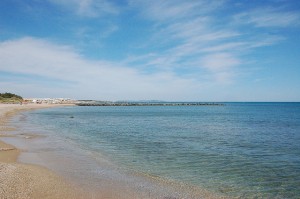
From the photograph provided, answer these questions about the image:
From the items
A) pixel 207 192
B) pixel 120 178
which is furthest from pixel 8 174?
pixel 207 192

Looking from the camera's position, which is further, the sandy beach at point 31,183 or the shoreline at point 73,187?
the shoreline at point 73,187

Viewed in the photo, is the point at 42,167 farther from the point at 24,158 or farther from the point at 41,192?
the point at 41,192

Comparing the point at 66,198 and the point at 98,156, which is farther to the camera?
the point at 98,156

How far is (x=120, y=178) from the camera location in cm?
1349

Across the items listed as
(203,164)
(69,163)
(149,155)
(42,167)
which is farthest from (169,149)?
(42,167)

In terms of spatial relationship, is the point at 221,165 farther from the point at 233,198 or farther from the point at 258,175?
the point at 233,198

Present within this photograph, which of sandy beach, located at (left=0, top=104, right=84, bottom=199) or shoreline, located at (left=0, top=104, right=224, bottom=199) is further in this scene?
shoreline, located at (left=0, top=104, right=224, bottom=199)

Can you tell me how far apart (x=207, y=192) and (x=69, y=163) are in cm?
795

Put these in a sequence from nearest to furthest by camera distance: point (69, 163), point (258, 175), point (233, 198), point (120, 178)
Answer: point (233, 198), point (120, 178), point (258, 175), point (69, 163)

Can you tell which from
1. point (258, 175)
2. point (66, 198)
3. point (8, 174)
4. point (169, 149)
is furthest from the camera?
point (169, 149)

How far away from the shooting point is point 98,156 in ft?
61.7

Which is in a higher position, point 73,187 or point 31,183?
point 31,183

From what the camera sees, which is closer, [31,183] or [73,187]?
[73,187]

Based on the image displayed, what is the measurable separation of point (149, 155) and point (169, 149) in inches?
106
